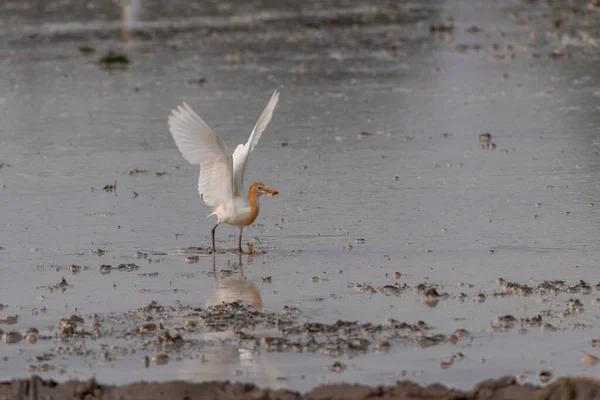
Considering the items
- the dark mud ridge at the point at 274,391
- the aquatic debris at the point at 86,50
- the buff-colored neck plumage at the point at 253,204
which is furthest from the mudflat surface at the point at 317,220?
the aquatic debris at the point at 86,50

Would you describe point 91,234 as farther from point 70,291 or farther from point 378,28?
point 378,28

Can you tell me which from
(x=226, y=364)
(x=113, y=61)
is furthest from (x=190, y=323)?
(x=113, y=61)

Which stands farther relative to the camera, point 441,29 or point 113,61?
point 441,29

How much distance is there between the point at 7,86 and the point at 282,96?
508cm

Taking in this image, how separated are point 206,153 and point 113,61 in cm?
1347

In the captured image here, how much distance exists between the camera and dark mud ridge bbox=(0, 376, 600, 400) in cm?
610

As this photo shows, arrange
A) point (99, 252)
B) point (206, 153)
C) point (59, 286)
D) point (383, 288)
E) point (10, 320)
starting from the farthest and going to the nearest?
point (206, 153)
point (99, 252)
point (59, 286)
point (383, 288)
point (10, 320)

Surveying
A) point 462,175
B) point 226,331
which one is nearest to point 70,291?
point 226,331

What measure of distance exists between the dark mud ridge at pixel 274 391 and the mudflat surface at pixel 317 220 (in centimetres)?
45

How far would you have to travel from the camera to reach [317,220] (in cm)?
1152

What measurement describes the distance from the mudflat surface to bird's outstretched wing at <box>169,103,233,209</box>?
0.50m

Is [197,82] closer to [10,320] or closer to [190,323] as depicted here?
[10,320]

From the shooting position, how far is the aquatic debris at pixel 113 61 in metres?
23.4

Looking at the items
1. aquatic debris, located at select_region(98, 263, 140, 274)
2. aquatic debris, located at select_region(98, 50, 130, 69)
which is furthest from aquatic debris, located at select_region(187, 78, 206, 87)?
aquatic debris, located at select_region(98, 263, 140, 274)
